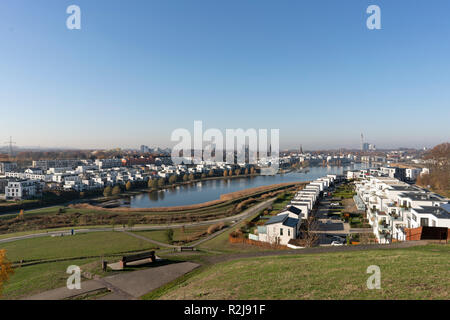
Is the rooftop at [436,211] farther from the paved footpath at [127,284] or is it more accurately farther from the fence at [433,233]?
the paved footpath at [127,284]

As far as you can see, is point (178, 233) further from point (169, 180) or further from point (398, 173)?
point (398, 173)

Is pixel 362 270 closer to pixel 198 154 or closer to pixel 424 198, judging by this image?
pixel 424 198

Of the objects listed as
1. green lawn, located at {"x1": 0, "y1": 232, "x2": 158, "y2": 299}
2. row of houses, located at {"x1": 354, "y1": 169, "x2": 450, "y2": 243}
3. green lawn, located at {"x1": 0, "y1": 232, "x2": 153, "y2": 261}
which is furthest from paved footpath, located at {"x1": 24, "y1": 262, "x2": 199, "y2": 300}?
row of houses, located at {"x1": 354, "y1": 169, "x2": 450, "y2": 243}

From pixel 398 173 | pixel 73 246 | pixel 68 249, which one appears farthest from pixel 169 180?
pixel 398 173

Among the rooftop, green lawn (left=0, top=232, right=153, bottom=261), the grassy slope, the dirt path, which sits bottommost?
green lawn (left=0, top=232, right=153, bottom=261)

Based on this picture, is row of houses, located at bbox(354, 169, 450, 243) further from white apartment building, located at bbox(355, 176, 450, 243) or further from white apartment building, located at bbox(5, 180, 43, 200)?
white apartment building, located at bbox(5, 180, 43, 200)

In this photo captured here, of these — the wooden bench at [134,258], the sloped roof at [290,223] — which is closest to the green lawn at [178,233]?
the sloped roof at [290,223]

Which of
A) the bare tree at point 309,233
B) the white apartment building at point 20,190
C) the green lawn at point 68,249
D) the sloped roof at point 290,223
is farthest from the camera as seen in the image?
the white apartment building at point 20,190
